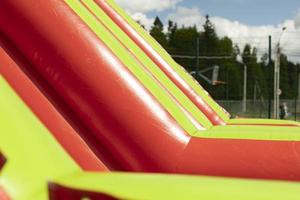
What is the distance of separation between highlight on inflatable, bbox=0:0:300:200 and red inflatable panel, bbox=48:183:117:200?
20cm

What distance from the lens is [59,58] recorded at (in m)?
1.69

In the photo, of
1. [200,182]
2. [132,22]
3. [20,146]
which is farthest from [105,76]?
[132,22]

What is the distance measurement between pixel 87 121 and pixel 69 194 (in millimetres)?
597

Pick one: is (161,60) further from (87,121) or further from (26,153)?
(26,153)

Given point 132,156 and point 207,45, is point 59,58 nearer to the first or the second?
point 132,156

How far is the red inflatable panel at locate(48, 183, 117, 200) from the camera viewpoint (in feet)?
3.33

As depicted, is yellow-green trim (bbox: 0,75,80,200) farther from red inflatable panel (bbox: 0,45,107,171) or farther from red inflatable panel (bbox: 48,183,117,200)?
red inflatable panel (bbox: 48,183,117,200)

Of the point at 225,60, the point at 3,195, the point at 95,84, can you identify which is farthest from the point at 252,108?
the point at 3,195

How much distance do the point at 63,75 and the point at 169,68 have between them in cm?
137

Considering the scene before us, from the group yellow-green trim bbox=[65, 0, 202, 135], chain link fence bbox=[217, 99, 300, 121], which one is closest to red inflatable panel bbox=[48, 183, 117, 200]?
yellow-green trim bbox=[65, 0, 202, 135]

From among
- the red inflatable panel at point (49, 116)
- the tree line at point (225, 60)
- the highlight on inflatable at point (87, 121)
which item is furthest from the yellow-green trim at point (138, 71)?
the tree line at point (225, 60)

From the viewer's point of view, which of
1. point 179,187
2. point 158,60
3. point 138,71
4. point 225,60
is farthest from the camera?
point 225,60

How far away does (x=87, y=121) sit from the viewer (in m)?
1.63

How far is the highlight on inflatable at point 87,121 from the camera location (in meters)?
1.42
